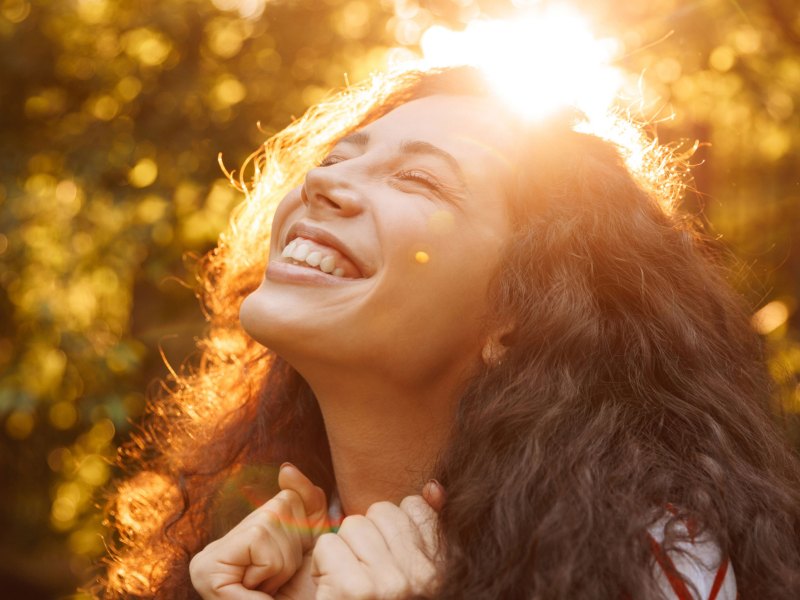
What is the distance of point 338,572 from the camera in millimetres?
1655

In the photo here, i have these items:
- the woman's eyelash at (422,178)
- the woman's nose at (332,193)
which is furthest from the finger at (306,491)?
the woman's eyelash at (422,178)

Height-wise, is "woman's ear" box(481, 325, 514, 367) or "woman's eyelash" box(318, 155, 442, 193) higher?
"woman's eyelash" box(318, 155, 442, 193)

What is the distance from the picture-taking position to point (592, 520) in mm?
1593

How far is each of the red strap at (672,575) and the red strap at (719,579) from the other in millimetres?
71

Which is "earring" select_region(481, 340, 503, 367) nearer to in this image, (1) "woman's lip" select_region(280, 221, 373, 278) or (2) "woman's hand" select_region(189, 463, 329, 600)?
(1) "woman's lip" select_region(280, 221, 373, 278)

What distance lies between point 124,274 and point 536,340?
249 centimetres

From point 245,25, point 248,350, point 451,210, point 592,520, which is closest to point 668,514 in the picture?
point 592,520

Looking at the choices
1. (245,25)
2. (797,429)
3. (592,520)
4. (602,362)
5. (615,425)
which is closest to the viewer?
(592,520)

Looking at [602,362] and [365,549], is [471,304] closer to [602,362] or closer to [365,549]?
[602,362]

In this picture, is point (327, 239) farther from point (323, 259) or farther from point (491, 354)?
point (491, 354)

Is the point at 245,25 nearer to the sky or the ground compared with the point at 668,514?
nearer to the sky

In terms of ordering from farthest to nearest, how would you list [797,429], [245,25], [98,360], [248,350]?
[245,25] → [98,360] → [797,429] → [248,350]

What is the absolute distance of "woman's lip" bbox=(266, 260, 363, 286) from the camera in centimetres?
195

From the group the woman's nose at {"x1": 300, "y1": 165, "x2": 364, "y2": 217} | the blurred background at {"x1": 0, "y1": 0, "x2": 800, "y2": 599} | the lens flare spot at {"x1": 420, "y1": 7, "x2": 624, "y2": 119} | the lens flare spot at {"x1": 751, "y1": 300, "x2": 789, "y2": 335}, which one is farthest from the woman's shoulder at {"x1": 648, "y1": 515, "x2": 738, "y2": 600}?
the blurred background at {"x1": 0, "y1": 0, "x2": 800, "y2": 599}
